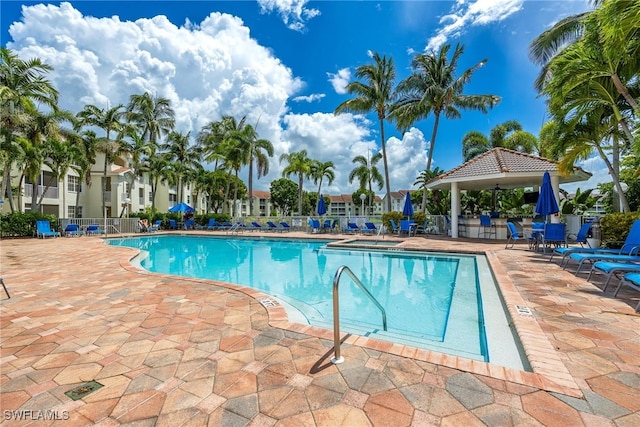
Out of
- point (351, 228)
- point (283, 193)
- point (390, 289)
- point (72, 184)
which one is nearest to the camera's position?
point (390, 289)

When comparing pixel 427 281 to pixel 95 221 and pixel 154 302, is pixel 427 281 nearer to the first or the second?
pixel 154 302

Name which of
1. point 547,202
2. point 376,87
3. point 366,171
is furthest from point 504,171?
point 366,171

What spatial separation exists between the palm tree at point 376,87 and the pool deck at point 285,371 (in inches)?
704

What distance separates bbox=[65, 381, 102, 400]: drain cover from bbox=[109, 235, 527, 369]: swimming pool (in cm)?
226

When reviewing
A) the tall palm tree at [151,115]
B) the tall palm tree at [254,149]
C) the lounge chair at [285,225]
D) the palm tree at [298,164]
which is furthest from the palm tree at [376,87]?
the tall palm tree at [151,115]

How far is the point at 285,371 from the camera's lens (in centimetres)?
258

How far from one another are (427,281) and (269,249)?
8.42m

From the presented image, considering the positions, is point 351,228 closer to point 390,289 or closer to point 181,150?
point 390,289

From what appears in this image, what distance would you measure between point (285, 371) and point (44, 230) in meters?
23.1

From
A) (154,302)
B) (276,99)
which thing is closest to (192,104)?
(276,99)

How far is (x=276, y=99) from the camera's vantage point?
21.4 meters

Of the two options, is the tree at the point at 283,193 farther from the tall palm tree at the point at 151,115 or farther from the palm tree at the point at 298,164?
the palm tree at the point at 298,164

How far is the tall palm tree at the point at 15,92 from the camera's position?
51.9ft

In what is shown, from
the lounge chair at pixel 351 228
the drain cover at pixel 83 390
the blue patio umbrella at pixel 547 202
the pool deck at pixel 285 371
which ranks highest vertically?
the blue patio umbrella at pixel 547 202
